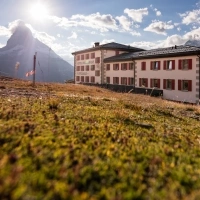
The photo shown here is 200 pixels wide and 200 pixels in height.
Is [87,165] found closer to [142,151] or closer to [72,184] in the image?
[72,184]

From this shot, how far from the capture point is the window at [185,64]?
27.2m

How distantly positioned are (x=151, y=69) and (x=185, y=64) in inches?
237

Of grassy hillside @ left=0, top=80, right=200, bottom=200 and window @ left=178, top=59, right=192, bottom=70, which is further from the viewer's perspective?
window @ left=178, top=59, right=192, bottom=70

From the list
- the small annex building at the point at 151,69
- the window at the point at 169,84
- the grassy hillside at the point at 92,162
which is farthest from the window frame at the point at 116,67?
the grassy hillside at the point at 92,162

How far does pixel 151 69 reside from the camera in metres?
33.3

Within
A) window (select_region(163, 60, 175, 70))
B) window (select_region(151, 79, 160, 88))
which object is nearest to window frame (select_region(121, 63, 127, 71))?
window (select_region(151, 79, 160, 88))

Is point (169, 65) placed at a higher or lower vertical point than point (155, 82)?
higher

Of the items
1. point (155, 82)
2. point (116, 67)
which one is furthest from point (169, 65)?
point (116, 67)

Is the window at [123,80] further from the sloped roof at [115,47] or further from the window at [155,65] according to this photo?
the sloped roof at [115,47]

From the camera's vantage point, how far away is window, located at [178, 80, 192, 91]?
27334 millimetres

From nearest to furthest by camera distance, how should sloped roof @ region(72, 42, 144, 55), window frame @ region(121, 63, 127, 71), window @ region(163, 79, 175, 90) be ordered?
window @ region(163, 79, 175, 90)
window frame @ region(121, 63, 127, 71)
sloped roof @ region(72, 42, 144, 55)

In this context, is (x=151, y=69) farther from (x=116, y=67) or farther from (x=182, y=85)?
(x=116, y=67)

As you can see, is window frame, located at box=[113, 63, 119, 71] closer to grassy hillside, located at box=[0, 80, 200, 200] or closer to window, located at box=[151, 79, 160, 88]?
window, located at box=[151, 79, 160, 88]

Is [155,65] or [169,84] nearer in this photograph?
[169,84]
